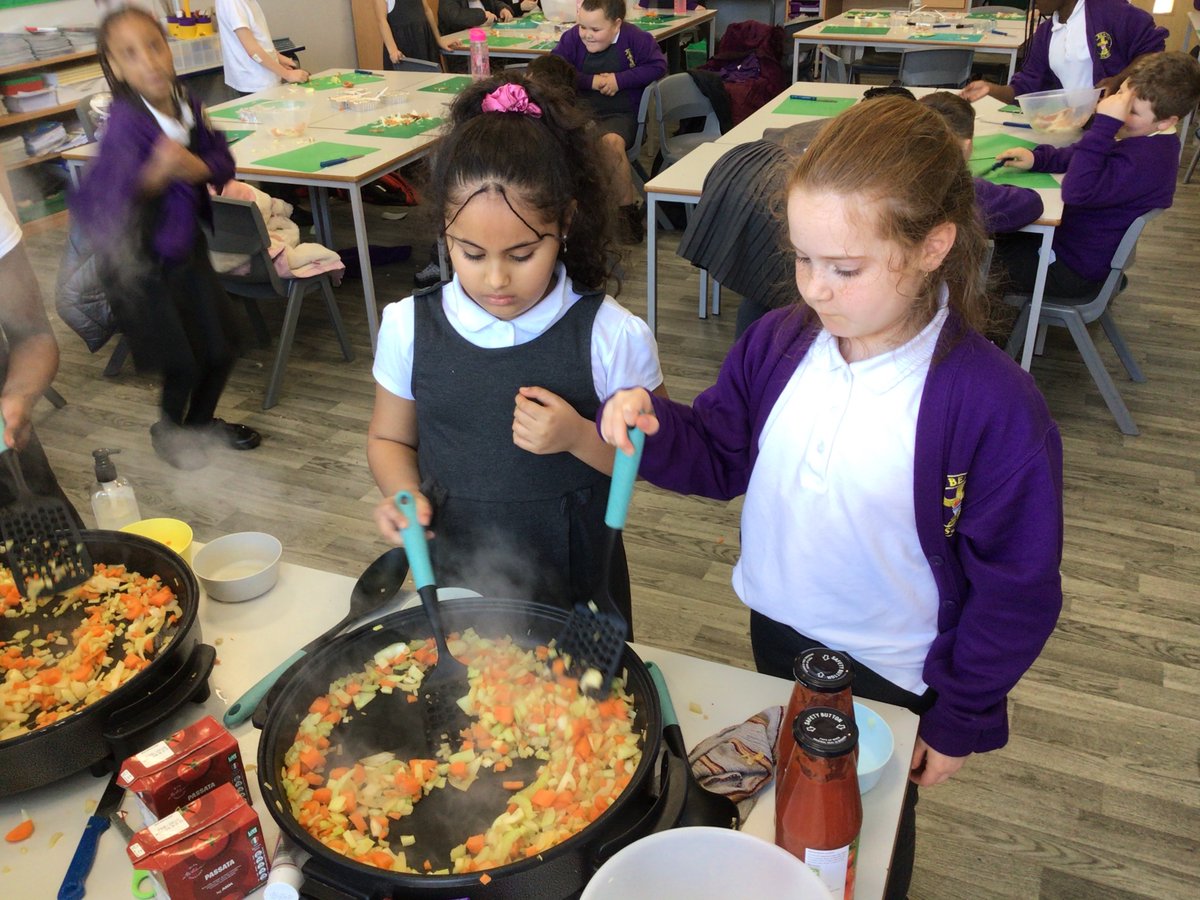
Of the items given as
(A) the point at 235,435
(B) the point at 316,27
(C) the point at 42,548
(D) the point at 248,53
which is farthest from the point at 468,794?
(B) the point at 316,27

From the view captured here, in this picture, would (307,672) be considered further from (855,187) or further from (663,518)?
(663,518)

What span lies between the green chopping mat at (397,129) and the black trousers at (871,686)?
3.07 metres

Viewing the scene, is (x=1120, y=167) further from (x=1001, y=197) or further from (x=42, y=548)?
(x=42, y=548)

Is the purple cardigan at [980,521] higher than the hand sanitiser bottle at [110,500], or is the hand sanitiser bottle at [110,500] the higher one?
the purple cardigan at [980,521]

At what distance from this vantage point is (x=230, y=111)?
429cm

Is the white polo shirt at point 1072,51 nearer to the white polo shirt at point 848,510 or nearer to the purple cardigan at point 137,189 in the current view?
the purple cardigan at point 137,189

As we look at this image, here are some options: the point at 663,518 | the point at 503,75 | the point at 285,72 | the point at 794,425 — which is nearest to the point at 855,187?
the point at 794,425

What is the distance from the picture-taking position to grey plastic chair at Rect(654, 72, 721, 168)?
4.54 m

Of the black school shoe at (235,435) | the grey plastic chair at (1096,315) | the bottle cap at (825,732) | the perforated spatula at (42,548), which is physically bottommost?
the black school shoe at (235,435)

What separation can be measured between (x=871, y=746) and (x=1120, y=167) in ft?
8.34

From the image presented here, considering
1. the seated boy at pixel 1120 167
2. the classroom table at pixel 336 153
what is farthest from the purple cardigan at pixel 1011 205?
the classroom table at pixel 336 153

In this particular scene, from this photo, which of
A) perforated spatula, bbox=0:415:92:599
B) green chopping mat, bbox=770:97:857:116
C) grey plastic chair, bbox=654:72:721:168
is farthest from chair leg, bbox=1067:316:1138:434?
perforated spatula, bbox=0:415:92:599

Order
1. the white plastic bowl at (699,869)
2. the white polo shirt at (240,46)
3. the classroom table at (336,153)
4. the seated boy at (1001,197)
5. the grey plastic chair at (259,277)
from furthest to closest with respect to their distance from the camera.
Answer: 1. the white polo shirt at (240,46)
2. the classroom table at (336,153)
3. the grey plastic chair at (259,277)
4. the seated boy at (1001,197)
5. the white plastic bowl at (699,869)

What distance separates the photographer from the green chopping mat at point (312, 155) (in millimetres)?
3484
